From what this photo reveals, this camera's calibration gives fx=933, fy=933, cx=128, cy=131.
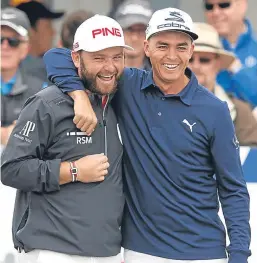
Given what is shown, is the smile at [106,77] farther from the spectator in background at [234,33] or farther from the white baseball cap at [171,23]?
the spectator in background at [234,33]

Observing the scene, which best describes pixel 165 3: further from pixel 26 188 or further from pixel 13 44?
pixel 26 188

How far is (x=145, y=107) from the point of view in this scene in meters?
4.85

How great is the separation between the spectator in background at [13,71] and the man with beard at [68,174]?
186 centimetres

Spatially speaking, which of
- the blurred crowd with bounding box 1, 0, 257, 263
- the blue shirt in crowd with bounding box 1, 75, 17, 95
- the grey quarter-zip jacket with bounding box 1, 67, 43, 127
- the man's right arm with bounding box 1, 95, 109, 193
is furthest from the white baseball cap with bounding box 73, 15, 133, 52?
the blue shirt in crowd with bounding box 1, 75, 17, 95

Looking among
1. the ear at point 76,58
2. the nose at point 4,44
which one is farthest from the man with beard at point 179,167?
the nose at point 4,44

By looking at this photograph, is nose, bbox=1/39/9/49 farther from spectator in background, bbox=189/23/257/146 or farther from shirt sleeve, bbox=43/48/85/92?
shirt sleeve, bbox=43/48/85/92

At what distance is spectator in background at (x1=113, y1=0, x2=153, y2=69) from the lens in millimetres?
7230

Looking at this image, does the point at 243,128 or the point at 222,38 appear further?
the point at 222,38

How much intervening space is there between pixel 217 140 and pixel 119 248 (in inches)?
30.0

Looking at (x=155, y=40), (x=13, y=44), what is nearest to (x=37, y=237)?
(x=155, y=40)

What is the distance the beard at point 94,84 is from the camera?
4750 millimetres

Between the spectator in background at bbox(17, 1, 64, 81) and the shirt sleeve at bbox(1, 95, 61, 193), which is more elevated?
the spectator in background at bbox(17, 1, 64, 81)

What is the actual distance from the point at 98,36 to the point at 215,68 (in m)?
2.50

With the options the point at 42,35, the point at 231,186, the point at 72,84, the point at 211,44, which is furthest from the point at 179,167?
the point at 42,35
